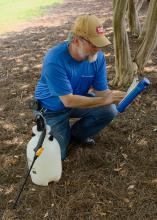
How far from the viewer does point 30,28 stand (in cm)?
1203

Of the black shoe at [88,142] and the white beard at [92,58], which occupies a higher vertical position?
the white beard at [92,58]

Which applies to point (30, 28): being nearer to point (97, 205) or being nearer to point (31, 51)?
point (31, 51)

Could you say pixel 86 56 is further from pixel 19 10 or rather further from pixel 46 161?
pixel 19 10

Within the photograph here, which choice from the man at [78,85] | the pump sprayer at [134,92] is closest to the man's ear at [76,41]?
the man at [78,85]

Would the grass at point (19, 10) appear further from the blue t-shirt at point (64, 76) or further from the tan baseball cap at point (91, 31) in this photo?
the tan baseball cap at point (91, 31)

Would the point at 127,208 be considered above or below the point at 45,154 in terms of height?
below

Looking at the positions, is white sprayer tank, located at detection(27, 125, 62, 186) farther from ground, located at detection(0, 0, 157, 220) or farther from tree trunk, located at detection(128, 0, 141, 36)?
tree trunk, located at detection(128, 0, 141, 36)

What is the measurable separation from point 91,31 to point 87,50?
19 cm

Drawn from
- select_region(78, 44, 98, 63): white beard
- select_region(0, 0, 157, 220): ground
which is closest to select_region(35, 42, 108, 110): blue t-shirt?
select_region(78, 44, 98, 63): white beard

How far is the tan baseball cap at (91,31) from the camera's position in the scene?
3381 mm

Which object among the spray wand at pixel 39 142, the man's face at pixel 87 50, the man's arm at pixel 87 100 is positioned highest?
the man's face at pixel 87 50

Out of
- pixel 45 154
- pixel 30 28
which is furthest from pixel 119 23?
pixel 30 28

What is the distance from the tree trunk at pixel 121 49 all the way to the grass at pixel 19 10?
685 cm

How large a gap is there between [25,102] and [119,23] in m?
1.76
